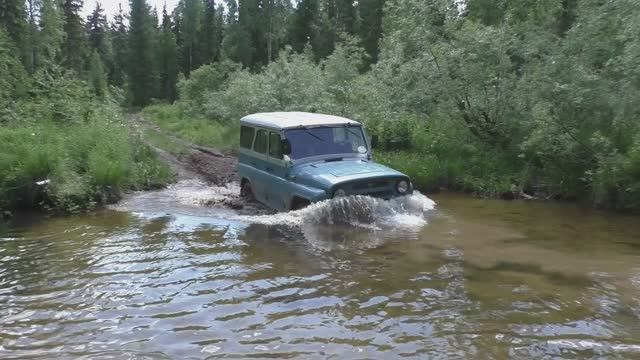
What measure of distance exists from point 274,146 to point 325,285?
4.15 m

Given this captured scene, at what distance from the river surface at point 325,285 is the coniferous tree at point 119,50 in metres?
71.9

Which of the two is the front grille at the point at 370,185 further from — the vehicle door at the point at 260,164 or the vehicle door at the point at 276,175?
the vehicle door at the point at 260,164

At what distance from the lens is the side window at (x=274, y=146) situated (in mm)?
10406

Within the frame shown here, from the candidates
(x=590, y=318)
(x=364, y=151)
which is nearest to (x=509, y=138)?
(x=364, y=151)

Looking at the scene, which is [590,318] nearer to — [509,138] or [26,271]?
[26,271]

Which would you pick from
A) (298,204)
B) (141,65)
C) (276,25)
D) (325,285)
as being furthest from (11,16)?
(141,65)

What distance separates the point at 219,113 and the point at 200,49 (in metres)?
51.9

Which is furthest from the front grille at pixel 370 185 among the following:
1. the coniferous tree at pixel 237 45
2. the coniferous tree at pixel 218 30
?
the coniferous tree at pixel 218 30

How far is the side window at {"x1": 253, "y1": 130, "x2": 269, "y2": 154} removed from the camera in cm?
1089

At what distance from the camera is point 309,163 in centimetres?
1015

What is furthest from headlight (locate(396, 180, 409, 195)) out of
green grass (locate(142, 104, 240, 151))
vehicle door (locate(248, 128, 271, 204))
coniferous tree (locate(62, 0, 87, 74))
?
coniferous tree (locate(62, 0, 87, 74))

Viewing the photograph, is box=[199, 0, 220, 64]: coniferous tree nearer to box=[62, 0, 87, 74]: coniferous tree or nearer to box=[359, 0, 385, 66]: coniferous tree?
box=[62, 0, 87, 74]: coniferous tree

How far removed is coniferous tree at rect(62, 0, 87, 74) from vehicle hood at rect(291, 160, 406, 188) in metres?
57.7

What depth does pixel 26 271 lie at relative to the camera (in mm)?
7609
